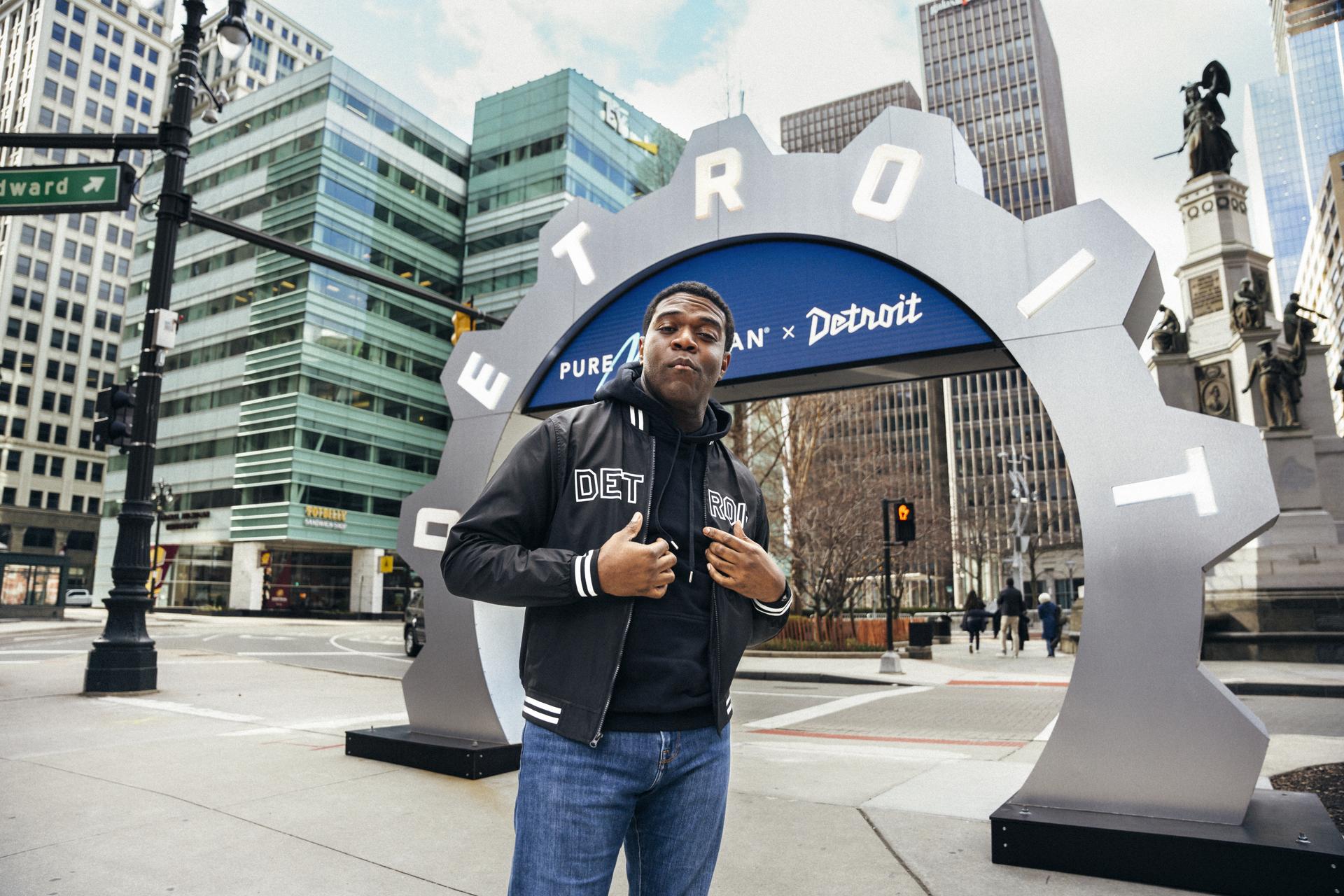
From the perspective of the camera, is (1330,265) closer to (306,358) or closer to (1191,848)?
(306,358)

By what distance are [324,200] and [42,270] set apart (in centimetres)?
4996

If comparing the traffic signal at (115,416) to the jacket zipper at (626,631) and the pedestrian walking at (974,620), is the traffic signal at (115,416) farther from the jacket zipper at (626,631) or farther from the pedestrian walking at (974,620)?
the pedestrian walking at (974,620)

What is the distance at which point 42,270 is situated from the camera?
254 feet

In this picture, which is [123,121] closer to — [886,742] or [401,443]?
[401,443]

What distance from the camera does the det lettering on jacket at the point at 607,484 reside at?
197 centimetres

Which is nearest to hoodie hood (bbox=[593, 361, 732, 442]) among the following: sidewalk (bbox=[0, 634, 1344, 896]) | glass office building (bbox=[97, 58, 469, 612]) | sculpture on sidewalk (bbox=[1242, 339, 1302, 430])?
sidewalk (bbox=[0, 634, 1344, 896])

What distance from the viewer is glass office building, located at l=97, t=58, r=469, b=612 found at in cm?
4612

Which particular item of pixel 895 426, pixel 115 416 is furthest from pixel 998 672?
pixel 895 426

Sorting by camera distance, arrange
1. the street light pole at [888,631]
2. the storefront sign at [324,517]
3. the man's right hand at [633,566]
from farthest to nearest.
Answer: the storefront sign at [324,517], the street light pole at [888,631], the man's right hand at [633,566]

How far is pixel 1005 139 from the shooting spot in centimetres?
10731

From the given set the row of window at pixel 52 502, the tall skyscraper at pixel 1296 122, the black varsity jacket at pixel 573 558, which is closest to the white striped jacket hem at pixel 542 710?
the black varsity jacket at pixel 573 558

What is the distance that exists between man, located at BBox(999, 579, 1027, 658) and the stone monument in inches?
166

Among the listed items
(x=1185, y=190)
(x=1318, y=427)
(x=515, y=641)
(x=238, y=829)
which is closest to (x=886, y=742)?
(x=515, y=641)

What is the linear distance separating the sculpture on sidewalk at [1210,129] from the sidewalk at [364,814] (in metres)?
16.9
